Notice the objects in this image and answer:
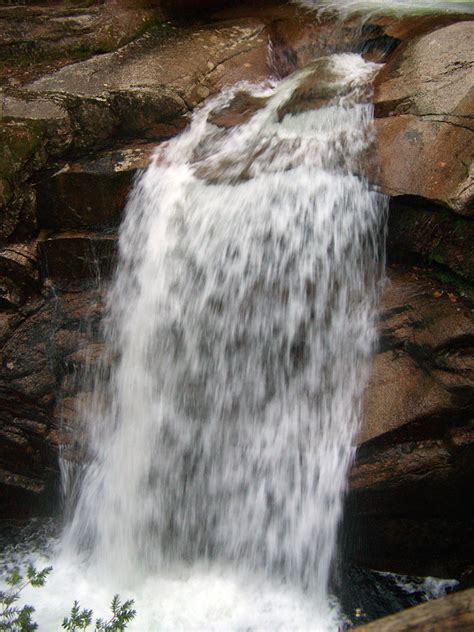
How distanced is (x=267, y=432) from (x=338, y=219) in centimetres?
168

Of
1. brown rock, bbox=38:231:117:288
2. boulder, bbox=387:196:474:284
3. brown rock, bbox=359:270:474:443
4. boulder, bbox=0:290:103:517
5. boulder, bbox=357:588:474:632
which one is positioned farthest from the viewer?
brown rock, bbox=38:231:117:288

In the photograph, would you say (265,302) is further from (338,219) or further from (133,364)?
(133,364)

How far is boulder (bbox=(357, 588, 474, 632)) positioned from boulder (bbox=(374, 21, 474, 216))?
2484mm

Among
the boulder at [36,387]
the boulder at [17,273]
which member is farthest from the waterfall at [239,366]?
the boulder at [17,273]

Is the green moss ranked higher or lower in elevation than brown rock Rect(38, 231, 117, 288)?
higher

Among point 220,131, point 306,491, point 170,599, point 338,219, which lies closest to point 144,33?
point 220,131

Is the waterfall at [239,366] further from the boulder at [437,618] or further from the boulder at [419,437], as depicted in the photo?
the boulder at [437,618]

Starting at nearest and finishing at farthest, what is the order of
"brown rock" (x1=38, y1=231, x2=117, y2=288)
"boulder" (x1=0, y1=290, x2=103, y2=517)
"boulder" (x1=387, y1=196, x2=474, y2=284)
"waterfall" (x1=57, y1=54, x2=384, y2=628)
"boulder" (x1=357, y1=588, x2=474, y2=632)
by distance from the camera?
"boulder" (x1=357, y1=588, x2=474, y2=632)
"boulder" (x1=387, y1=196, x2=474, y2=284)
"waterfall" (x1=57, y1=54, x2=384, y2=628)
"boulder" (x1=0, y1=290, x2=103, y2=517)
"brown rock" (x1=38, y1=231, x2=117, y2=288)

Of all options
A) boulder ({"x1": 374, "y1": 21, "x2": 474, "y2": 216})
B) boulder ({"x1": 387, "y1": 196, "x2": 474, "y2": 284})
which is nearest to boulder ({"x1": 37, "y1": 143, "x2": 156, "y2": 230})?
boulder ({"x1": 374, "y1": 21, "x2": 474, "y2": 216})

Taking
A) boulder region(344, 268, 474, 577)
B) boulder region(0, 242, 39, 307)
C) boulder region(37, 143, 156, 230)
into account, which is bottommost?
boulder region(344, 268, 474, 577)

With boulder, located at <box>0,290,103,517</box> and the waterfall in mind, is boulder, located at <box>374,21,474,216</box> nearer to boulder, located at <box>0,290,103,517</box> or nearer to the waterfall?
the waterfall

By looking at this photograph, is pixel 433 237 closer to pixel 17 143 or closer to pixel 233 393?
pixel 233 393

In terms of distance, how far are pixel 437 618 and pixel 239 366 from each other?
227cm

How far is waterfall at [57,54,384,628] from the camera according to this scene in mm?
3830
